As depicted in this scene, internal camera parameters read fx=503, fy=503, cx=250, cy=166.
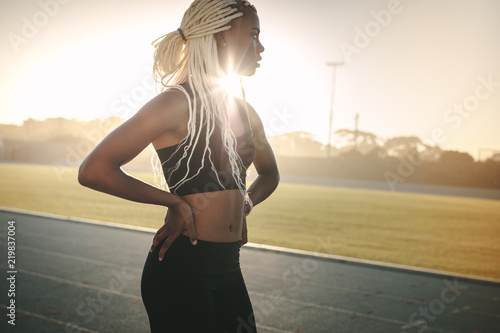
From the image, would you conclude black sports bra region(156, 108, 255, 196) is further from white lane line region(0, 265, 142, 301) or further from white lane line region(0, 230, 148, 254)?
white lane line region(0, 230, 148, 254)

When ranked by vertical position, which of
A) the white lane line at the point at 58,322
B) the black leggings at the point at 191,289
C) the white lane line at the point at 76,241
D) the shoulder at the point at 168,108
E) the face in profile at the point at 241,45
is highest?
the face in profile at the point at 241,45

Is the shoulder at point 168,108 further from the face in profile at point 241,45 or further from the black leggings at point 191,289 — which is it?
the black leggings at point 191,289

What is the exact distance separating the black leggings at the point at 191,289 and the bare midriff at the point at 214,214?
0.04 metres

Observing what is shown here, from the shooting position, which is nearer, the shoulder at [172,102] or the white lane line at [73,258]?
the shoulder at [172,102]

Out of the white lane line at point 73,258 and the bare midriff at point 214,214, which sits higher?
the bare midriff at point 214,214

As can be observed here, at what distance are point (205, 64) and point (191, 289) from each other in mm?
847

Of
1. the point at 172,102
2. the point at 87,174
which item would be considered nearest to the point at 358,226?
the point at 172,102

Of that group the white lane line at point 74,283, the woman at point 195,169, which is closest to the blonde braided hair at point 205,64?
the woman at point 195,169

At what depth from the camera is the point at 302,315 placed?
16.2 feet

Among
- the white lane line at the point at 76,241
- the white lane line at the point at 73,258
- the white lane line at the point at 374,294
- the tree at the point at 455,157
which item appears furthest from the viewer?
the tree at the point at 455,157

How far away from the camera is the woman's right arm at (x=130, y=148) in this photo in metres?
1.69

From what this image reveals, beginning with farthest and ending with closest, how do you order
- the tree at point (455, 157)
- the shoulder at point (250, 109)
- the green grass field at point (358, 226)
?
the tree at point (455, 157) → the green grass field at point (358, 226) → the shoulder at point (250, 109)

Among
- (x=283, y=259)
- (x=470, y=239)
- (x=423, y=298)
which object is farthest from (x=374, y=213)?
(x=423, y=298)

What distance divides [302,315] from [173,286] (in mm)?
3357
